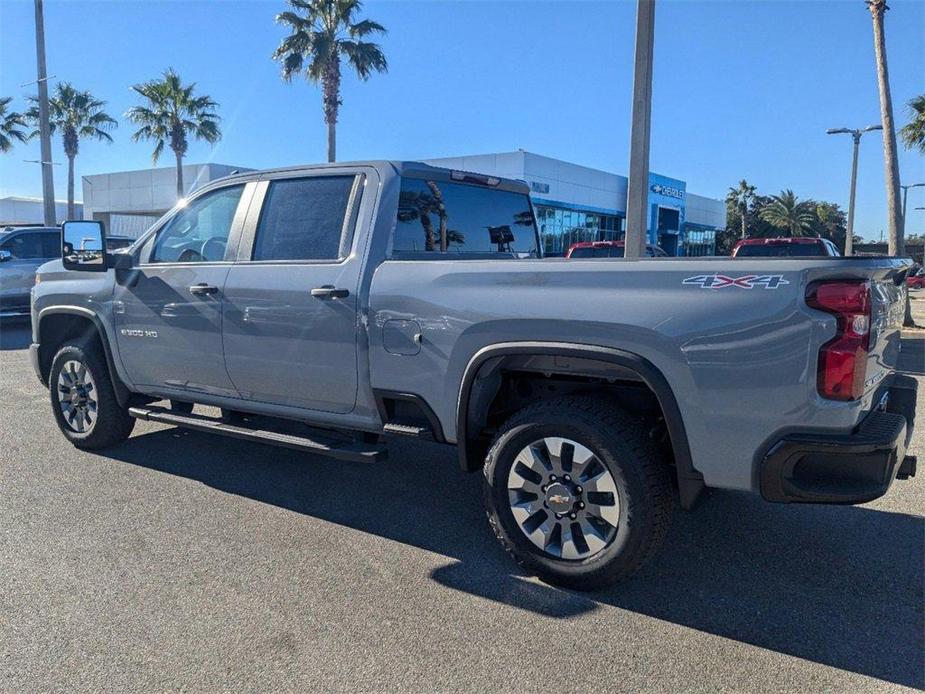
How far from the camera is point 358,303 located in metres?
3.96

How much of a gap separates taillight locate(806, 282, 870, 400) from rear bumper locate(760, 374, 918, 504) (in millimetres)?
199

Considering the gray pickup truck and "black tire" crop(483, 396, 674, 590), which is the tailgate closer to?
the gray pickup truck

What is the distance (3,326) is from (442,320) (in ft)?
49.2

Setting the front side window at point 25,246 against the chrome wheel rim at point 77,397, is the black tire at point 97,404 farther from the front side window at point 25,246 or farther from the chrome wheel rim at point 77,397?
the front side window at point 25,246

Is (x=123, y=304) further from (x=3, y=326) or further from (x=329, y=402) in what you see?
(x=3, y=326)

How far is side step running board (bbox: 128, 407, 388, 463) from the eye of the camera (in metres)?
4.03

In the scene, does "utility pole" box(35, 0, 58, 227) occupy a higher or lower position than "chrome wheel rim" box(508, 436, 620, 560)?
higher

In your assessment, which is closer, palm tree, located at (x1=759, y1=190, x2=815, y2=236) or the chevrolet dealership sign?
the chevrolet dealership sign

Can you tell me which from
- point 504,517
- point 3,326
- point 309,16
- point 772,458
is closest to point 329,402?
point 504,517

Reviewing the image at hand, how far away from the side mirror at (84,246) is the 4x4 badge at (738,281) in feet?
13.1

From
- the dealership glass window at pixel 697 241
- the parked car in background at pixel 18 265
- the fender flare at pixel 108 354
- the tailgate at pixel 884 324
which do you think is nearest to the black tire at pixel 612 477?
the tailgate at pixel 884 324

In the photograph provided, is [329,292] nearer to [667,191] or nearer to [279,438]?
[279,438]

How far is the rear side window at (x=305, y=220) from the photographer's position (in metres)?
4.28

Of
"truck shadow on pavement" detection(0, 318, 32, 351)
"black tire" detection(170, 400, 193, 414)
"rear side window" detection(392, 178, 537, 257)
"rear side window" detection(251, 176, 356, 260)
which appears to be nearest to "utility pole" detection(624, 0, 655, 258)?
"rear side window" detection(392, 178, 537, 257)
